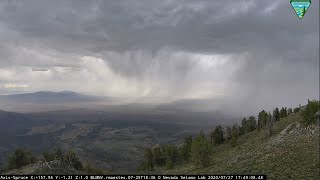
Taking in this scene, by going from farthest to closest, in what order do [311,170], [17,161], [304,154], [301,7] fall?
[17,161], [304,154], [311,170], [301,7]

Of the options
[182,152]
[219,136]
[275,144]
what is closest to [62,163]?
[275,144]

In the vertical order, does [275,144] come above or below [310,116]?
below

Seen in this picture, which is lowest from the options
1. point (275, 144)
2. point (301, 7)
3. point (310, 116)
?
point (275, 144)

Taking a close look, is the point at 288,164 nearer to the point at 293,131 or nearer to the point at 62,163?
the point at 293,131

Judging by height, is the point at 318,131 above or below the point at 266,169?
above

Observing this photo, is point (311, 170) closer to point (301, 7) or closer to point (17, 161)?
point (301, 7)

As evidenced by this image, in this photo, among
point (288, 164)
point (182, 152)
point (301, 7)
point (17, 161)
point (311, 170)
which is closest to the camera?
point (301, 7)

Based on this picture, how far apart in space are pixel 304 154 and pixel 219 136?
82.5 m

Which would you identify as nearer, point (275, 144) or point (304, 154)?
point (304, 154)

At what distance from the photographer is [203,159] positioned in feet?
331

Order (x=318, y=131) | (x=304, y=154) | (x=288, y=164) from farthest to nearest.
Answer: (x=318, y=131), (x=304, y=154), (x=288, y=164)

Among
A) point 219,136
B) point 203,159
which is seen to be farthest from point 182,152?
point 203,159

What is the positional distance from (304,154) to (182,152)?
7360 cm

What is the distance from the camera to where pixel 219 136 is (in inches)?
6294
